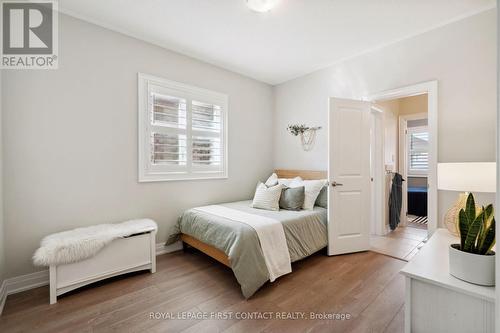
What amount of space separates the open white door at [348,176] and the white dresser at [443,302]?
1533 mm

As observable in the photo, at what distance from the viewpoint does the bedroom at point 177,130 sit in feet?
5.99

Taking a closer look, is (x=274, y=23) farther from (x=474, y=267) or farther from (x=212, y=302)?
(x=212, y=302)

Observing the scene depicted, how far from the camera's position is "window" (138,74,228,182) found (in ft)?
8.98

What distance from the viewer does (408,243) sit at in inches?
125

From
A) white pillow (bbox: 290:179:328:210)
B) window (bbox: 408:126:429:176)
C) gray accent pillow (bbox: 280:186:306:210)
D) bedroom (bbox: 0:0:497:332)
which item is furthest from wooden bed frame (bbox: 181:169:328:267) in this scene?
window (bbox: 408:126:429:176)

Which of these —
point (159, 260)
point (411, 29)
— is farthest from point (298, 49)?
point (159, 260)

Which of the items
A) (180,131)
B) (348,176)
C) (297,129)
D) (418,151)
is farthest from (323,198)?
(418,151)

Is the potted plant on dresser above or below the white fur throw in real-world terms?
above

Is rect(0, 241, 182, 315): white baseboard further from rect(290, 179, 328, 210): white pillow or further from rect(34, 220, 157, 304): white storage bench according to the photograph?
rect(290, 179, 328, 210): white pillow

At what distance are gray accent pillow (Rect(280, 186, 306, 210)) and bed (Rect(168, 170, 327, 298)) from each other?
120mm

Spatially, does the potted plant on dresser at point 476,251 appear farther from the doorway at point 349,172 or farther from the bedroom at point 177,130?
the doorway at point 349,172

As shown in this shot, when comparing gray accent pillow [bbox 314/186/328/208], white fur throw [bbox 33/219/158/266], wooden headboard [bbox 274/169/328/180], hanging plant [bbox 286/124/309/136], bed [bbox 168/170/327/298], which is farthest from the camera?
hanging plant [bbox 286/124/309/136]

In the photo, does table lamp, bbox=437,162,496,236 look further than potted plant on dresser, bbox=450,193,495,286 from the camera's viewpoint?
Yes

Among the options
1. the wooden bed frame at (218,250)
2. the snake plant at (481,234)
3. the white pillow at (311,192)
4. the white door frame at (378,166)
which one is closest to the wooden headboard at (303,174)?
the wooden bed frame at (218,250)
